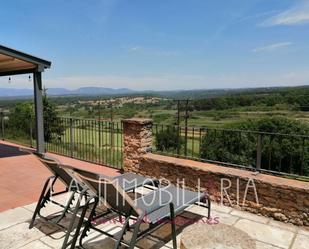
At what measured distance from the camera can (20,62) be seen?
269 inches

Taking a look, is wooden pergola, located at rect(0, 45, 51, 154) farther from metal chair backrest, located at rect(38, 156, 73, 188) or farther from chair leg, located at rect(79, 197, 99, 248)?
chair leg, located at rect(79, 197, 99, 248)

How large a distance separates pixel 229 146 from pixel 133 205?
18.6 ft

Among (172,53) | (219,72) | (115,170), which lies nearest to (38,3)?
(115,170)

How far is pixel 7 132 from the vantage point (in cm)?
1048

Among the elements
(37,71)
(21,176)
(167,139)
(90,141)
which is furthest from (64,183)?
(90,141)

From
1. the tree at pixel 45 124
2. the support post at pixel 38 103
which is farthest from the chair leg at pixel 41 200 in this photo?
the tree at pixel 45 124

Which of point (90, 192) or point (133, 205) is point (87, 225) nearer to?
point (90, 192)

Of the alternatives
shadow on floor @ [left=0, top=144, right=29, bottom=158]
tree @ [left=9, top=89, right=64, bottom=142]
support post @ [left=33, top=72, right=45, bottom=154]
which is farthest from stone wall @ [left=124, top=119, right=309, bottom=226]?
tree @ [left=9, top=89, right=64, bottom=142]

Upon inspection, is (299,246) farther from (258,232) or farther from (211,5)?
(211,5)

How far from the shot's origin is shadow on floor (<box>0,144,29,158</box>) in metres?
7.55

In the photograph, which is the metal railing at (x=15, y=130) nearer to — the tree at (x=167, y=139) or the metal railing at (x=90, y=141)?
the metal railing at (x=90, y=141)

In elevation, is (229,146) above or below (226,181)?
below

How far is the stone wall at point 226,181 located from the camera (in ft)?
11.8

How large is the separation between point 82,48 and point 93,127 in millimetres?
19542
